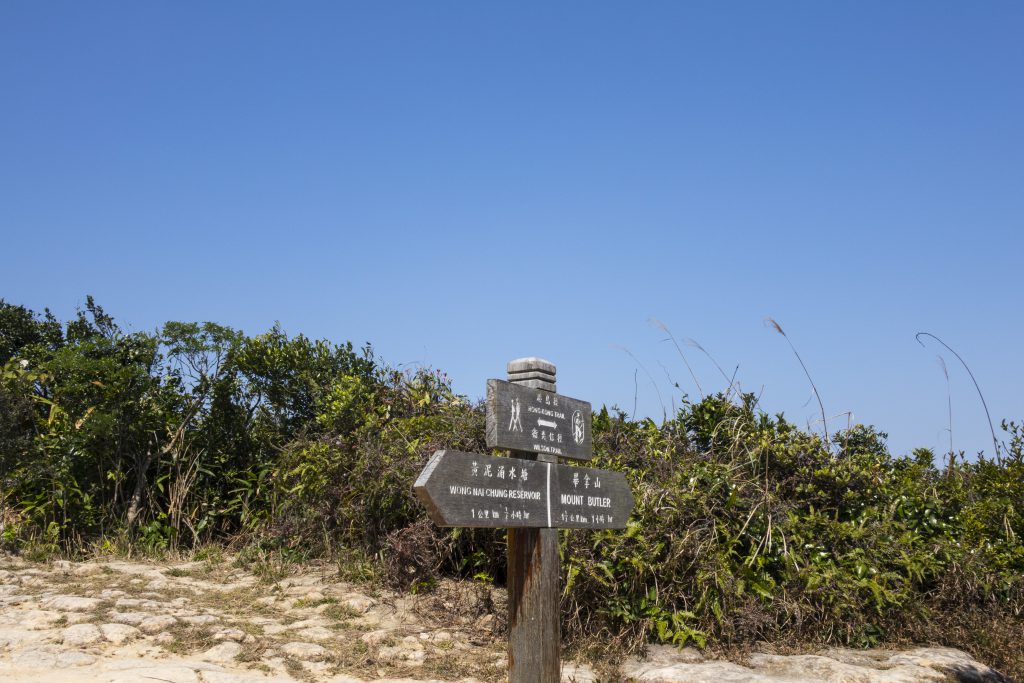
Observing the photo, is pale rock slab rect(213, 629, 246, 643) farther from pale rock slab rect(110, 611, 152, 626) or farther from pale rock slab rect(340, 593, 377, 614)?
pale rock slab rect(340, 593, 377, 614)

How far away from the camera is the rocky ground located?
6.25 meters

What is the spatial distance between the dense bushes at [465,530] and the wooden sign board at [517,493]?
112cm

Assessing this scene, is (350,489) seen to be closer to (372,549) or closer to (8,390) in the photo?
(372,549)

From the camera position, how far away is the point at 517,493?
5.14 metres

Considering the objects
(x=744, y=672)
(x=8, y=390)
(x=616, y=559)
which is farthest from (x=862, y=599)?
(x=8, y=390)

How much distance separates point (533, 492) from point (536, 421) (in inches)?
17.8

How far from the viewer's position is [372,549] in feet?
30.1

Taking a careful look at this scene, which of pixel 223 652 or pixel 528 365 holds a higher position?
pixel 528 365

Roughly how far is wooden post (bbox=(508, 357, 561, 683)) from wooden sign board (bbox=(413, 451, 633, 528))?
174mm

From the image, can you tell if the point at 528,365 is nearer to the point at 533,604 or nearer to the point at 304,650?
the point at 533,604

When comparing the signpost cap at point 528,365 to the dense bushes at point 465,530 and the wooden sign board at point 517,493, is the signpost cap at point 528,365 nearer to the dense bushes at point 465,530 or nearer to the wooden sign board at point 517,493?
the wooden sign board at point 517,493

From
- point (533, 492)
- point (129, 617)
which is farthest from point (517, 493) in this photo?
point (129, 617)

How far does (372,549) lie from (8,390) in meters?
5.49

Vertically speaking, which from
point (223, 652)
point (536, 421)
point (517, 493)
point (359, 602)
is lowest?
point (223, 652)
